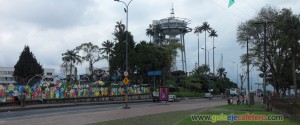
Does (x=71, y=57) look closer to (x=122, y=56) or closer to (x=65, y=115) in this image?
(x=122, y=56)

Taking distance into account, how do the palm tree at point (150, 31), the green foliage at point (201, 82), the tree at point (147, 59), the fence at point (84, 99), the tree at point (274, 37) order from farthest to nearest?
the palm tree at point (150, 31)
the green foliage at point (201, 82)
the tree at point (147, 59)
the tree at point (274, 37)
the fence at point (84, 99)

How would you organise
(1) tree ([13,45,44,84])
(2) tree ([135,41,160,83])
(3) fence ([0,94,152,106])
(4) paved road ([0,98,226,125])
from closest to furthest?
(4) paved road ([0,98,226,125]) < (3) fence ([0,94,152,106]) < (2) tree ([135,41,160,83]) < (1) tree ([13,45,44,84])

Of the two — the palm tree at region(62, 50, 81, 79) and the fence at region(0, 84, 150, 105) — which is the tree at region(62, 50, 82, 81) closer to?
the palm tree at region(62, 50, 81, 79)

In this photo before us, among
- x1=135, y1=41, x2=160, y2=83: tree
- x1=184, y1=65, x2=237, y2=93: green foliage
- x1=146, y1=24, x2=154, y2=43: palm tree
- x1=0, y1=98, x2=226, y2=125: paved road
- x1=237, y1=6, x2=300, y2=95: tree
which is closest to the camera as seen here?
x1=0, y1=98, x2=226, y2=125: paved road

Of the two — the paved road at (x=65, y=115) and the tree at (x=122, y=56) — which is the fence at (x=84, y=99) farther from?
the tree at (x=122, y=56)

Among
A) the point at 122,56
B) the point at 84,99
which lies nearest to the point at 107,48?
the point at 122,56

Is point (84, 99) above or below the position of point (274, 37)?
below

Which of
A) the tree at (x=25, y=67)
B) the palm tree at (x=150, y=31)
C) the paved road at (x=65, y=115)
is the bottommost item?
the paved road at (x=65, y=115)

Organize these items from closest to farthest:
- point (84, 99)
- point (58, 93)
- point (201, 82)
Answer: point (58, 93) < point (84, 99) < point (201, 82)

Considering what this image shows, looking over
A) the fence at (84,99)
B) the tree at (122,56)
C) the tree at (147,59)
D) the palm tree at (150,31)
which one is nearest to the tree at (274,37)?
the fence at (84,99)

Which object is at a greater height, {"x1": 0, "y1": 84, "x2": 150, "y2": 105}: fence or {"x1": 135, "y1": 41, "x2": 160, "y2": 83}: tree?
{"x1": 135, "y1": 41, "x2": 160, "y2": 83}: tree

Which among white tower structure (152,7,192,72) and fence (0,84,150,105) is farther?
white tower structure (152,7,192,72)

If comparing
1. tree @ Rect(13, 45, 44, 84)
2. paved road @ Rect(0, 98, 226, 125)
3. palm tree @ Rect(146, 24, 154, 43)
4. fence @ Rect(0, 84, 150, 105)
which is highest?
palm tree @ Rect(146, 24, 154, 43)

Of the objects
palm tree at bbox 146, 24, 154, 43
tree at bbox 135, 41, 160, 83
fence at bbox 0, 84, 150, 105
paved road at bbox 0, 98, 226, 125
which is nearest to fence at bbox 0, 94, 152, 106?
fence at bbox 0, 84, 150, 105
